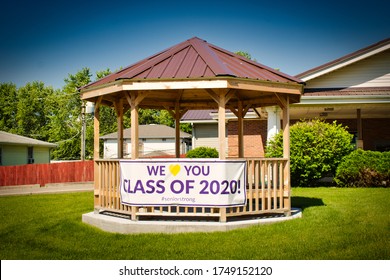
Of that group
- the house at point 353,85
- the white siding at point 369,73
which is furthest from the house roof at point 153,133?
the white siding at point 369,73

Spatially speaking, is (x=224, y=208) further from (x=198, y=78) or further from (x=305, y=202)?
(x=305, y=202)

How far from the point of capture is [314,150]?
16062 millimetres

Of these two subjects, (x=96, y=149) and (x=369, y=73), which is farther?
(x=369, y=73)

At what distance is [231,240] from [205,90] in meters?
3.11

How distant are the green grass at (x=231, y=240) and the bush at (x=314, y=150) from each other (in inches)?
212

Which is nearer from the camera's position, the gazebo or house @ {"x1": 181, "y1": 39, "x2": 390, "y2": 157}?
the gazebo

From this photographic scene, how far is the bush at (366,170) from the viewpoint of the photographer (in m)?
15.3

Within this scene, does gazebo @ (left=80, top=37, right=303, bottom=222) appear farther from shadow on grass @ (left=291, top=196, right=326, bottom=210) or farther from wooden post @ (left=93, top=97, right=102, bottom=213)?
shadow on grass @ (left=291, top=196, right=326, bottom=210)

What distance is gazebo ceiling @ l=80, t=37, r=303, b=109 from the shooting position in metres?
8.42

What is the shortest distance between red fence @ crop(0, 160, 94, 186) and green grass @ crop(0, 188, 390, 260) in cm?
1648

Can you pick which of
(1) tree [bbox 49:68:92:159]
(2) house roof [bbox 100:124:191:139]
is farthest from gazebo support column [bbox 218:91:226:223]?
(1) tree [bbox 49:68:92:159]

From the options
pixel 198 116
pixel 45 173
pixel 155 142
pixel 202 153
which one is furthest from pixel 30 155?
pixel 202 153

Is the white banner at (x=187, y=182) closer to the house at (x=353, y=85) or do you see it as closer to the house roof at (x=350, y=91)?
the house at (x=353, y=85)
